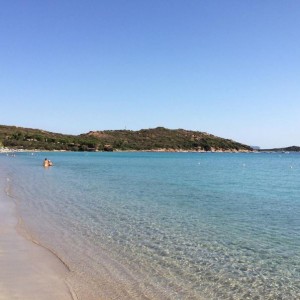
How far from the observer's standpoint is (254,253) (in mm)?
13516

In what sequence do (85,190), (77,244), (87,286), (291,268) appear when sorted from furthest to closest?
(85,190), (77,244), (291,268), (87,286)

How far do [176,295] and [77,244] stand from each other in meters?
5.89

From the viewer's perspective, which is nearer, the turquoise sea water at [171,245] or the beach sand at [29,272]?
the beach sand at [29,272]

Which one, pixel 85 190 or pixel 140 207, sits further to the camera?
pixel 85 190

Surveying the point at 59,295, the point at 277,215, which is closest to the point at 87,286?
the point at 59,295

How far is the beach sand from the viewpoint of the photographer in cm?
911

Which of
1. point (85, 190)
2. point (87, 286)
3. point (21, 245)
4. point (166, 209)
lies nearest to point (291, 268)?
point (87, 286)

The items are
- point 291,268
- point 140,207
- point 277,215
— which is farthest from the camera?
point 140,207

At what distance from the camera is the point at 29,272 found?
1069cm

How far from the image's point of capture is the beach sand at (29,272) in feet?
29.9

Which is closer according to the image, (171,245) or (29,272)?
(29,272)

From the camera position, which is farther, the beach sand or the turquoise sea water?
the turquoise sea water

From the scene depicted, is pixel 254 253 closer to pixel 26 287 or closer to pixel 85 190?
pixel 26 287

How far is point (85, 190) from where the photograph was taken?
32.5 metres
